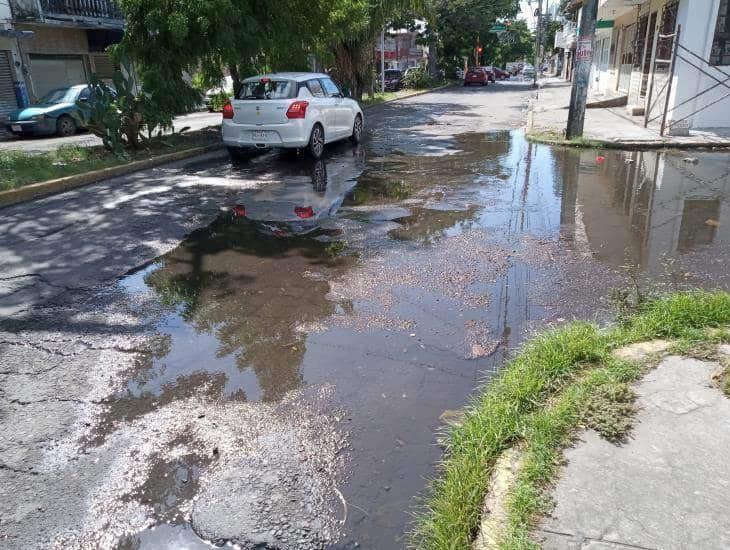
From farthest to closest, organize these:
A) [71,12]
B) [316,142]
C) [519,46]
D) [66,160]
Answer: [519,46] → [71,12] → [316,142] → [66,160]

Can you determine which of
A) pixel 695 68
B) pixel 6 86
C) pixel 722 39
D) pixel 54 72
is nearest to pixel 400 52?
pixel 54 72

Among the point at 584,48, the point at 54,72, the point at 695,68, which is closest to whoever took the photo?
the point at 584,48

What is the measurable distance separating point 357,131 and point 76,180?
22.8 ft

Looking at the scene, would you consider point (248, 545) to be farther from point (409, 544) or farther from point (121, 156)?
point (121, 156)

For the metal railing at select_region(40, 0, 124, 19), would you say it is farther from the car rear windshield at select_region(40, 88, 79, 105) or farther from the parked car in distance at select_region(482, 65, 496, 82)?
the parked car in distance at select_region(482, 65, 496, 82)

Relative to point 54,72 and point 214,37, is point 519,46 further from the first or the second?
point 214,37

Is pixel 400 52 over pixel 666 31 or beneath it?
beneath

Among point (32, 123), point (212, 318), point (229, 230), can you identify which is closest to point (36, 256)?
point (229, 230)

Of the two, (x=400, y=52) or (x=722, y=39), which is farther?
(x=400, y=52)

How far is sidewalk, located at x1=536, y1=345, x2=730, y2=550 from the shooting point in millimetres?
2412

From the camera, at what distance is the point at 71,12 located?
23.9 meters

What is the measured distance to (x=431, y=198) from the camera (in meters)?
8.78

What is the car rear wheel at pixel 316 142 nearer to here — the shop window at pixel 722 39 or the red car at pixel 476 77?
the shop window at pixel 722 39

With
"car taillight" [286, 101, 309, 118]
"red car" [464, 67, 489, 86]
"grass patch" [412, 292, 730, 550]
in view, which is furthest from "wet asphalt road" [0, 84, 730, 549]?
"red car" [464, 67, 489, 86]
